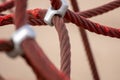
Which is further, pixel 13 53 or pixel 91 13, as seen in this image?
pixel 91 13

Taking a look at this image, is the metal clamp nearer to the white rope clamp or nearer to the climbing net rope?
the climbing net rope

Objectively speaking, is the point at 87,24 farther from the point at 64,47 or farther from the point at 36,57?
the point at 36,57

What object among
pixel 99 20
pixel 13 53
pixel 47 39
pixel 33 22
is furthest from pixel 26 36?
pixel 47 39

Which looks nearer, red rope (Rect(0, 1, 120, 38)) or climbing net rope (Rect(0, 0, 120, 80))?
climbing net rope (Rect(0, 0, 120, 80))

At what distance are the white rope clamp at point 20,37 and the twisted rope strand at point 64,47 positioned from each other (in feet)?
0.33

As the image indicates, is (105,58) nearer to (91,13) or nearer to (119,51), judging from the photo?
(119,51)

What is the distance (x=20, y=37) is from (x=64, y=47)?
0.12 meters

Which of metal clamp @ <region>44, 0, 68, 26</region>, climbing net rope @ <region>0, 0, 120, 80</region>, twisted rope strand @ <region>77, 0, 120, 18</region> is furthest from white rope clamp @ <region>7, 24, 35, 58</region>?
twisted rope strand @ <region>77, 0, 120, 18</region>

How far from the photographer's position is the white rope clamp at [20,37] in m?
0.20

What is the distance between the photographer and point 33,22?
0.44m

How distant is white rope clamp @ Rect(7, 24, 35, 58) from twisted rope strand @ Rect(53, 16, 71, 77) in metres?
0.10

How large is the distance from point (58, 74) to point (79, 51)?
2.53ft

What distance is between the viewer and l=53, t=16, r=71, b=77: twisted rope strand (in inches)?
11.9

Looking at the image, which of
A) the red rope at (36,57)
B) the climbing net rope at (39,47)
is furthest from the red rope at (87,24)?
the red rope at (36,57)
